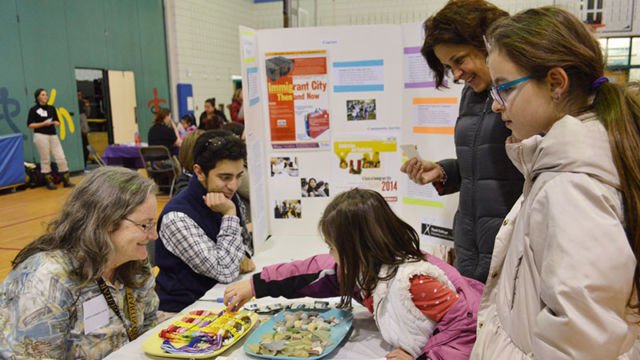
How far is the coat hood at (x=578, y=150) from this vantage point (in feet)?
2.66

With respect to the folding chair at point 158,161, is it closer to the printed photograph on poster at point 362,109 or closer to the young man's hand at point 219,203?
the printed photograph on poster at point 362,109

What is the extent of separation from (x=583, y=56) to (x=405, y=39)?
194cm

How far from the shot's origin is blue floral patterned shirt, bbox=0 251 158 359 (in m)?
1.33

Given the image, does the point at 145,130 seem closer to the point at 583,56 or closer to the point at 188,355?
the point at 188,355

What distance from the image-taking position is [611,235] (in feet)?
2.55

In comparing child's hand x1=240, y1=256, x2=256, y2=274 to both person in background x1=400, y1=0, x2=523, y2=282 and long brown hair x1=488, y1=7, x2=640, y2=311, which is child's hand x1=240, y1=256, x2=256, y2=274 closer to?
person in background x1=400, y1=0, x2=523, y2=282

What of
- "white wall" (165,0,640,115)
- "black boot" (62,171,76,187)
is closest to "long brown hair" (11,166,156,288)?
"white wall" (165,0,640,115)

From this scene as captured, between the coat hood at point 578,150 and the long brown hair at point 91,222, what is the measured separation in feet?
3.77

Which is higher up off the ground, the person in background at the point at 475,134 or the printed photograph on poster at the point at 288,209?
the person in background at the point at 475,134

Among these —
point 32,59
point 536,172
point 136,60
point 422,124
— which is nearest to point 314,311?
point 536,172

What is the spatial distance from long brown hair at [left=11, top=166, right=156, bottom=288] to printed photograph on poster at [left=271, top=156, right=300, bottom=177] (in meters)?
1.44

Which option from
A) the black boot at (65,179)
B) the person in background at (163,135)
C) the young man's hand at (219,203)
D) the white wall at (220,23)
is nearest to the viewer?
the young man's hand at (219,203)

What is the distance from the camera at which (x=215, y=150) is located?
2154mm

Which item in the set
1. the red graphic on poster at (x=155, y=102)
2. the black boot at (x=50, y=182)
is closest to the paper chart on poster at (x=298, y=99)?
the black boot at (x=50, y=182)
